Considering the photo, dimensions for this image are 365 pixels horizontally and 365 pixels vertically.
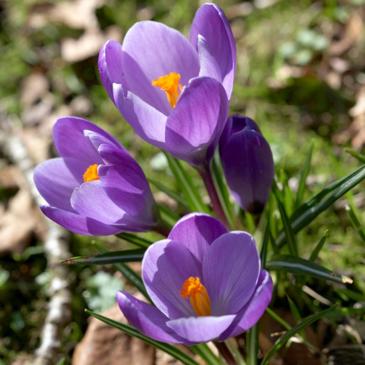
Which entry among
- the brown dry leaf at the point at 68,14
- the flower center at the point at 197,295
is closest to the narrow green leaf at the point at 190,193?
the flower center at the point at 197,295

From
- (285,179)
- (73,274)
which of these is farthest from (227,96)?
(73,274)

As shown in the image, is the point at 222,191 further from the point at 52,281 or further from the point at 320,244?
the point at 52,281

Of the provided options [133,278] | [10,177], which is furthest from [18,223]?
[133,278]

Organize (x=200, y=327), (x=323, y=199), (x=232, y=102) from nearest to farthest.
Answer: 1. (x=200, y=327)
2. (x=323, y=199)
3. (x=232, y=102)

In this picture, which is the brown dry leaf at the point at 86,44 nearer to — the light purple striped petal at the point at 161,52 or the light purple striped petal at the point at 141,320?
the light purple striped petal at the point at 161,52

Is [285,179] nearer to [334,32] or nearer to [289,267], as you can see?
[289,267]

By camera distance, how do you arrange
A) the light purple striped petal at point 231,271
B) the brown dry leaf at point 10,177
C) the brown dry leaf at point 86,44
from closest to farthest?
the light purple striped petal at point 231,271, the brown dry leaf at point 10,177, the brown dry leaf at point 86,44

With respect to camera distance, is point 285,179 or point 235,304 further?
point 285,179
